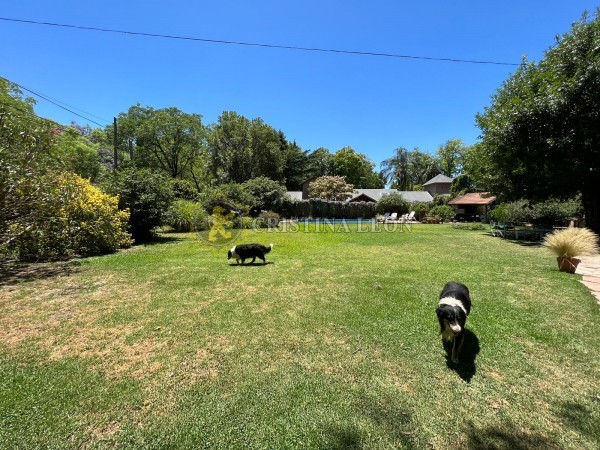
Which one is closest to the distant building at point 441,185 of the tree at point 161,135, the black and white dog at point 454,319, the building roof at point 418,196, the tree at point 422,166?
the building roof at point 418,196

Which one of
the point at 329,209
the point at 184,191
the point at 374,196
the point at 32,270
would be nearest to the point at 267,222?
the point at 184,191

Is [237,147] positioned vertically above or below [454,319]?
above

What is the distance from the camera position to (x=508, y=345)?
140 inches

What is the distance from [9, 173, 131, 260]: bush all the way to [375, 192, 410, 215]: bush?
1157 inches

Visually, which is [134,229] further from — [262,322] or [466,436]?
[466,436]

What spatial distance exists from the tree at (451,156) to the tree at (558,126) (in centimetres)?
4342

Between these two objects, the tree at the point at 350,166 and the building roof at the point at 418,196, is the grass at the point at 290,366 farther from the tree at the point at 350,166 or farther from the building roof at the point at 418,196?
the tree at the point at 350,166

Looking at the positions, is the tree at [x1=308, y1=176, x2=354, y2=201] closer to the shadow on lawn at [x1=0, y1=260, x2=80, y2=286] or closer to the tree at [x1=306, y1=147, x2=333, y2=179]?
the tree at [x1=306, y1=147, x2=333, y2=179]

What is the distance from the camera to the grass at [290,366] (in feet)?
7.34

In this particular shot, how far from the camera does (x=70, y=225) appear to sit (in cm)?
883

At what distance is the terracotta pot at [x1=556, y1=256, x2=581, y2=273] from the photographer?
277 inches

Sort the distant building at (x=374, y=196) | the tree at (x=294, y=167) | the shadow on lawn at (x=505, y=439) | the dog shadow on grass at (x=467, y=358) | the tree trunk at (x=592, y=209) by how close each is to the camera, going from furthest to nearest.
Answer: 1. the tree at (x=294, y=167)
2. the distant building at (x=374, y=196)
3. the tree trunk at (x=592, y=209)
4. the dog shadow on grass at (x=467, y=358)
5. the shadow on lawn at (x=505, y=439)

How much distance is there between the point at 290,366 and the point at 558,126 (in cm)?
1456

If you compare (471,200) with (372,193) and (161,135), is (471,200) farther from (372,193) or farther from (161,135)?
(161,135)
